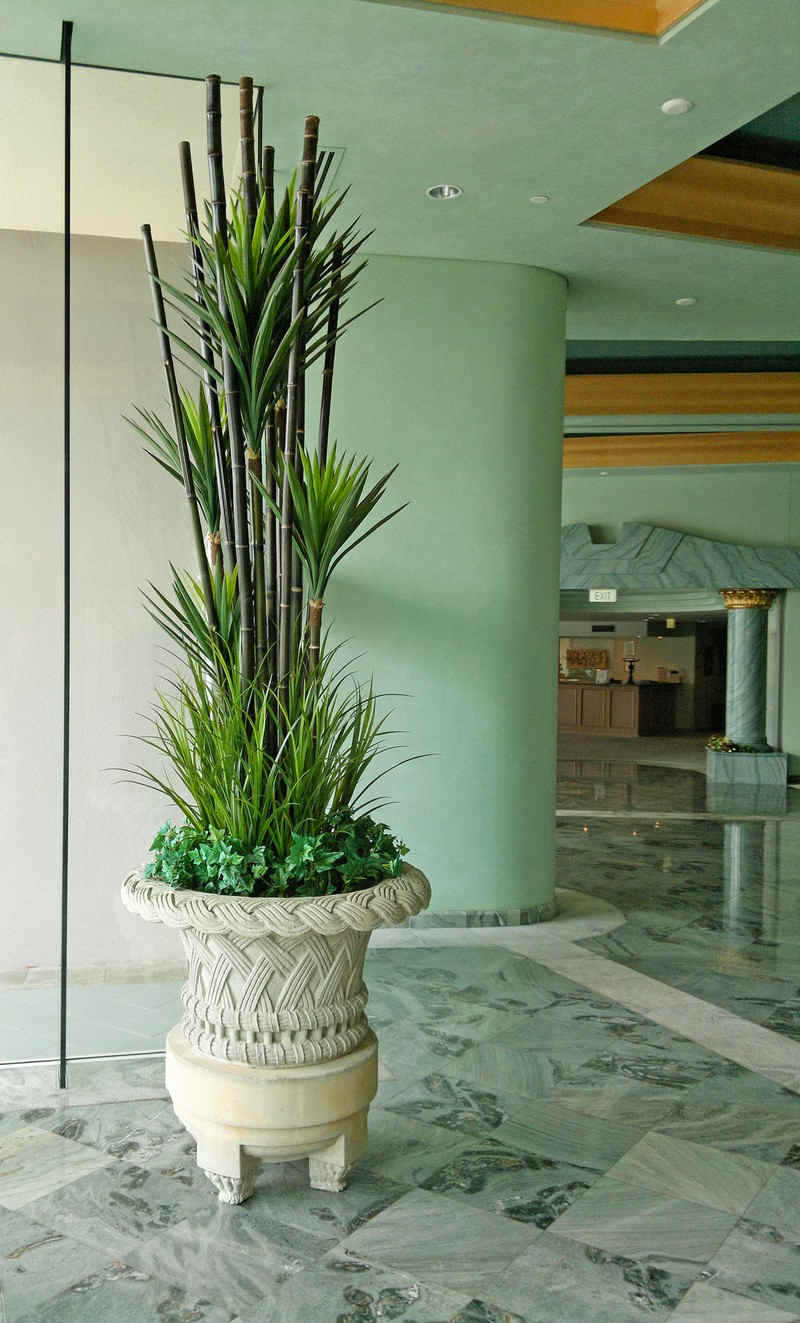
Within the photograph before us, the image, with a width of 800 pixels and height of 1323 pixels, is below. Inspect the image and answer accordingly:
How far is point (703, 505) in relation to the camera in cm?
1295

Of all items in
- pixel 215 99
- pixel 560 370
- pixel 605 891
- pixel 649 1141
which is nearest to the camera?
pixel 215 99

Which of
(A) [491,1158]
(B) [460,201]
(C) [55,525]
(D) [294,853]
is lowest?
(A) [491,1158]

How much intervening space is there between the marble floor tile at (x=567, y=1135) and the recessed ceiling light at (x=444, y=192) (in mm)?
3503

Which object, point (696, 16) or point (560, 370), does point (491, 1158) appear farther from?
point (560, 370)

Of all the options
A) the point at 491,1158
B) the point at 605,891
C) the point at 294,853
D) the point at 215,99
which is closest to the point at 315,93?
the point at 215,99

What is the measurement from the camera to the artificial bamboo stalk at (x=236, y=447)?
284 cm

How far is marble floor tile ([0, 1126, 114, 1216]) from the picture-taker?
2789 mm

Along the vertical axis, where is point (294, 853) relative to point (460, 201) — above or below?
below

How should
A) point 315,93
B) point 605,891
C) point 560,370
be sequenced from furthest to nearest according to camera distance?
point 605,891
point 560,370
point 315,93

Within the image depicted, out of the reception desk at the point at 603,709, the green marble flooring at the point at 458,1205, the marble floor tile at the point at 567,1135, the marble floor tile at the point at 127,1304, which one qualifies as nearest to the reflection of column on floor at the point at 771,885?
the green marble flooring at the point at 458,1205

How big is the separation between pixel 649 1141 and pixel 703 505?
35.0ft

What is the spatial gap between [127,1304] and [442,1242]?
709 mm

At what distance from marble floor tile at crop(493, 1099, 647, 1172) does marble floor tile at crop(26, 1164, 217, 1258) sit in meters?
0.89

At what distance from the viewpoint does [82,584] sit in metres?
3.66
